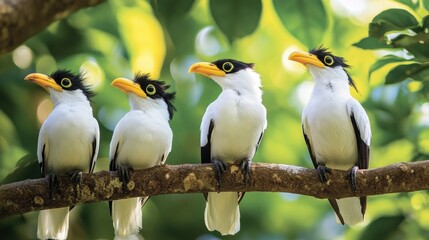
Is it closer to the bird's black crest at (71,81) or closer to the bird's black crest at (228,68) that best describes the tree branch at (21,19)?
the bird's black crest at (71,81)

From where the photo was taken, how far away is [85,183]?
455 centimetres

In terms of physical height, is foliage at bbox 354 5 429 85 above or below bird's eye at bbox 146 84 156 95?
above

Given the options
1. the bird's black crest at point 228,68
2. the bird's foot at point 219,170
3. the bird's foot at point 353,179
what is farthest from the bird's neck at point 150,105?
the bird's foot at point 353,179

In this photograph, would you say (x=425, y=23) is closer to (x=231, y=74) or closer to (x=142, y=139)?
(x=231, y=74)

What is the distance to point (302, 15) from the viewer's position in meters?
4.20

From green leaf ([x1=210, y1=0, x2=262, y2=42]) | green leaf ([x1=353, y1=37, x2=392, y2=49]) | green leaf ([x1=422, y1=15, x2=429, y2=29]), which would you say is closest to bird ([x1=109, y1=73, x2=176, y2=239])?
green leaf ([x1=210, y1=0, x2=262, y2=42])

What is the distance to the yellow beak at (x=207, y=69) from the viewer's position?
5.46 metres

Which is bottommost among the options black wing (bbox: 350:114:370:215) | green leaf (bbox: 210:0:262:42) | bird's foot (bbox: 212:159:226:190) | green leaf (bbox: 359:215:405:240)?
green leaf (bbox: 359:215:405:240)

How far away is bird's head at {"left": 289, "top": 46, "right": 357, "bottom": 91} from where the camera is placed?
5.63 metres

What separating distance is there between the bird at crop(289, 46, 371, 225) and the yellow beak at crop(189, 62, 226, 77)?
0.60m

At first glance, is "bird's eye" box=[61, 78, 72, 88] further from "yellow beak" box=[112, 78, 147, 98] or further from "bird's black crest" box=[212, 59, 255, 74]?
"bird's black crest" box=[212, 59, 255, 74]

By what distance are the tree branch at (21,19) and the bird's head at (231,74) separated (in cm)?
281

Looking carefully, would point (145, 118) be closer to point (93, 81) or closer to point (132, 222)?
point (132, 222)

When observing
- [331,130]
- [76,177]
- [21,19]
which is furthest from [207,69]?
[21,19]
